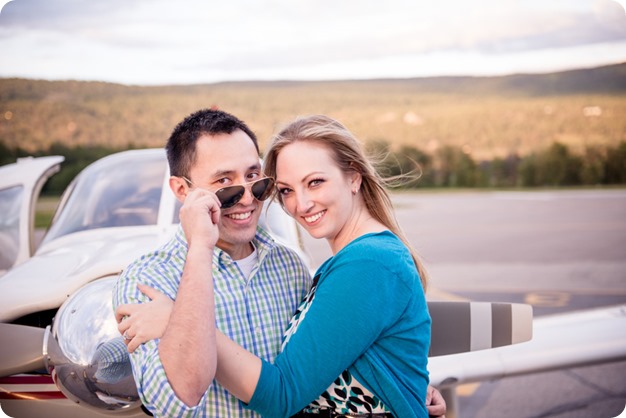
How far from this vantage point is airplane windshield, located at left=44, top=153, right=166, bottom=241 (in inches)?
127

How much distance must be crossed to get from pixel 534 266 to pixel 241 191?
35.9 ft

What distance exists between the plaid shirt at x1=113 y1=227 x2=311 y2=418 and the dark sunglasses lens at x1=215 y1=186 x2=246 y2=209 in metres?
0.14

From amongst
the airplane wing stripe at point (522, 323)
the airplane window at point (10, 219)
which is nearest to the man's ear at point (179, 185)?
the airplane wing stripe at point (522, 323)

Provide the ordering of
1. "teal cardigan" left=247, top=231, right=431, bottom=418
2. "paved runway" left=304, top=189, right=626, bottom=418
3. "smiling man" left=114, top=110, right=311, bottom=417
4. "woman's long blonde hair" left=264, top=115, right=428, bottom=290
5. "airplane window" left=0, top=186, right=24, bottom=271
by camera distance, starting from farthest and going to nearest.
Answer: "paved runway" left=304, top=189, right=626, bottom=418 < "airplane window" left=0, top=186, right=24, bottom=271 < "woman's long blonde hair" left=264, top=115, right=428, bottom=290 < "teal cardigan" left=247, top=231, right=431, bottom=418 < "smiling man" left=114, top=110, right=311, bottom=417

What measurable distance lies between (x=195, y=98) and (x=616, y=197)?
2963 centimetres

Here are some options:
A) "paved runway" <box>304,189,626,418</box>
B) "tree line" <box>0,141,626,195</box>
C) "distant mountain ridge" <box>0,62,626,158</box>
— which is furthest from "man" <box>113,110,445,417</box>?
"tree line" <box>0,141,626,195</box>

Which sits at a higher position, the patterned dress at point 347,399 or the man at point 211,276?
the man at point 211,276

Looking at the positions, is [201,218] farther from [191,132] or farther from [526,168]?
[526,168]

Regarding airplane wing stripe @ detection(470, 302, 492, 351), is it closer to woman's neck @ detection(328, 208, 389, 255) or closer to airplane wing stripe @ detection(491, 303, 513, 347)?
airplane wing stripe @ detection(491, 303, 513, 347)

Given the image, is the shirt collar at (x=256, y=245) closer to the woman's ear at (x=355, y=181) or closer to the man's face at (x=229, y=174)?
the man's face at (x=229, y=174)

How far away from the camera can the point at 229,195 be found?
5.41ft

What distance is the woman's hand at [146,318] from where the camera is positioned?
4.48 feet

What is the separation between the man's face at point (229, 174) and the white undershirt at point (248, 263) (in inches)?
2.8

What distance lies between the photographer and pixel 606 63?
55.0m
